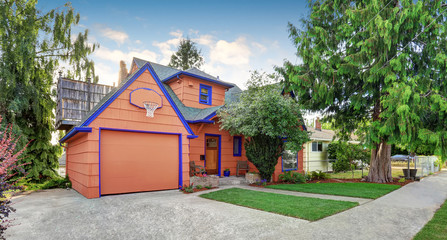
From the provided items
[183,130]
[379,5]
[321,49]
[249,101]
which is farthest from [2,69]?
[379,5]

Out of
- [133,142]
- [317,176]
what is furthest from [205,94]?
[317,176]

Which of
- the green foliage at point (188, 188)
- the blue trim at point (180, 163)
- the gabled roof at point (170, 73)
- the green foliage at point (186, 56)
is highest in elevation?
the green foliage at point (186, 56)

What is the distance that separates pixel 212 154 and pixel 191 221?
720 centimetres

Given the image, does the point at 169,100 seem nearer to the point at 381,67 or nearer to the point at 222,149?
the point at 222,149

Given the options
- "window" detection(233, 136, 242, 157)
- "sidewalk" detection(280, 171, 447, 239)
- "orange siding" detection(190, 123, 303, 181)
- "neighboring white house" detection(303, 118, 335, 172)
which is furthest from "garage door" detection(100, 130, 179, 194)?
"neighboring white house" detection(303, 118, 335, 172)

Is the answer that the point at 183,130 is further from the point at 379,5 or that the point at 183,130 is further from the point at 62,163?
the point at 62,163

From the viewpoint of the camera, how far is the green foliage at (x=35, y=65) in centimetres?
1023

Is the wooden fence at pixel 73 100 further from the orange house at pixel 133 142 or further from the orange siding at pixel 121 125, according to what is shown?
the orange house at pixel 133 142

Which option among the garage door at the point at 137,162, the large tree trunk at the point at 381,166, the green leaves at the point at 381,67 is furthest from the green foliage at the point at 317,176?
the garage door at the point at 137,162

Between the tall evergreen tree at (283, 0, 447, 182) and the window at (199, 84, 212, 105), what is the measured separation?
447cm

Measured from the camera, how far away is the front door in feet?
41.2

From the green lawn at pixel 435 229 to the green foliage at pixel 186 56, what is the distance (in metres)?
27.3

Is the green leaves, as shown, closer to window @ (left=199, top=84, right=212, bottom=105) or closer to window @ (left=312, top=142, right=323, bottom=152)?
window @ (left=199, top=84, right=212, bottom=105)

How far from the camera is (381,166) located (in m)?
13.0
